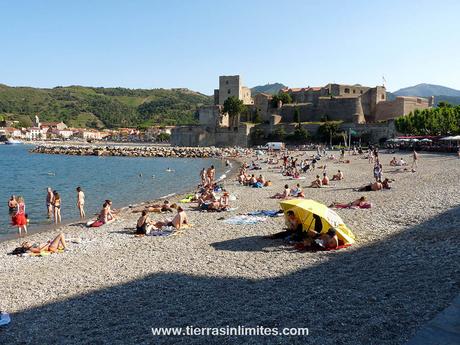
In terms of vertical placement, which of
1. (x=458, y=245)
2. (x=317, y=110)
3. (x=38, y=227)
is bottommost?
(x=38, y=227)

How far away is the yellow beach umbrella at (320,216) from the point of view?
9.87 m

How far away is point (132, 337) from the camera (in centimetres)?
586

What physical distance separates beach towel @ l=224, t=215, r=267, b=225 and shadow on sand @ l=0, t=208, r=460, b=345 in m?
4.60

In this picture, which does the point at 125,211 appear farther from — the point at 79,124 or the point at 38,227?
the point at 79,124

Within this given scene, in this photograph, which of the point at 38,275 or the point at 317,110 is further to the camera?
the point at 317,110

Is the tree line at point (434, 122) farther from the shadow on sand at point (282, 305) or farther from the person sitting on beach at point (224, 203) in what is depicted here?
the shadow on sand at point (282, 305)

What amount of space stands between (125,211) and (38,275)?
8.52 meters

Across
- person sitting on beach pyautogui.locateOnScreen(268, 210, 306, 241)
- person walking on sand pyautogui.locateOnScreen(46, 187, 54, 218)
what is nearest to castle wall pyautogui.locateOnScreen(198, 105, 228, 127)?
person walking on sand pyautogui.locateOnScreen(46, 187, 54, 218)

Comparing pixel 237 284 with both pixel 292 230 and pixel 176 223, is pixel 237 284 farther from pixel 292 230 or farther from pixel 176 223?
pixel 176 223

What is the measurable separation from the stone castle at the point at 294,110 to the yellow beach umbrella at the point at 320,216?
56387 millimetres

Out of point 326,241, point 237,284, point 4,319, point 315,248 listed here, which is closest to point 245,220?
point 315,248

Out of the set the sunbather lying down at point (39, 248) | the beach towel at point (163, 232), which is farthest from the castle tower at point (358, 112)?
the sunbather lying down at point (39, 248)

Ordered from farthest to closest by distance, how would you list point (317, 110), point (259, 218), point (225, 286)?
1. point (317, 110)
2. point (259, 218)
3. point (225, 286)

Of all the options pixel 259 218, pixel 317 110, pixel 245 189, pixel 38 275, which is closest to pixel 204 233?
pixel 259 218
